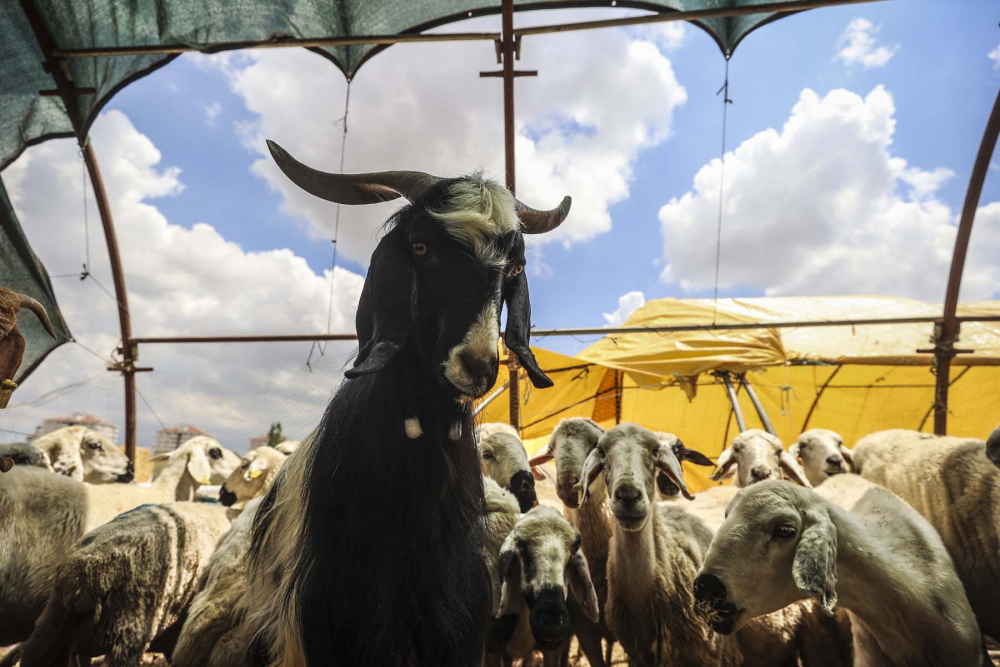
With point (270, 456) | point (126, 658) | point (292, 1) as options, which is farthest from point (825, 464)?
point (292, 1)

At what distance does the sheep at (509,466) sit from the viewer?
13.8 ft

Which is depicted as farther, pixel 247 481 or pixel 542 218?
pixel 247 481

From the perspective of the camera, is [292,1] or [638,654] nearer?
[638,654]

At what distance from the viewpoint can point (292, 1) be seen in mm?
5914

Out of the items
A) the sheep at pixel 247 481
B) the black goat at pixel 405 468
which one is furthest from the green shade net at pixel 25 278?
the black goat at pixel 405 468

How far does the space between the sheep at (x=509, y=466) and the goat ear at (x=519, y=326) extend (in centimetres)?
237

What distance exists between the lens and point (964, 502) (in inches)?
162

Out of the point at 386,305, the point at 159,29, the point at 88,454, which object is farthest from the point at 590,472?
the point at 88,454

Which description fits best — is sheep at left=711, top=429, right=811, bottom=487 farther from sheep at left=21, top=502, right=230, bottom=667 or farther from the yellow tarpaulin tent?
sheep at left=21, top=502, right=230, bottom=667

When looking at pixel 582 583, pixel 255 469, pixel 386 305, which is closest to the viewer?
pixel 386 305

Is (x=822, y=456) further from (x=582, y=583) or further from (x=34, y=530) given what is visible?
(x=34, y=530)

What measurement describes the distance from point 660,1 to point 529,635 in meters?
6.42

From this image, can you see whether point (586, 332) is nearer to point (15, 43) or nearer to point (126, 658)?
point (126, 658)

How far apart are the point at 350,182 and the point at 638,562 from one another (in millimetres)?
2988
